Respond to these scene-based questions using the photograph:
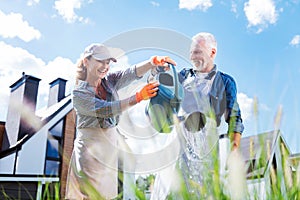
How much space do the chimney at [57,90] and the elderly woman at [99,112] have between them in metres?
8.85

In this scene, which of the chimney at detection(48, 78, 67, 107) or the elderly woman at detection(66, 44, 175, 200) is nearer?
the elderly woman at detection(66, 44, 175, 200)

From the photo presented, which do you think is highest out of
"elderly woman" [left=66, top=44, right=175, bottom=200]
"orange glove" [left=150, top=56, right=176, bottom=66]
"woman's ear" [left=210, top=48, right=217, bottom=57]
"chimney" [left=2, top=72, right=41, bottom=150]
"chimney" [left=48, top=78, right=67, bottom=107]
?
"chimney" [left=48, top=78, right=67, bottom=107]

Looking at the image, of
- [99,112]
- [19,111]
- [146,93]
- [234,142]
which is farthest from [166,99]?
[19,111]

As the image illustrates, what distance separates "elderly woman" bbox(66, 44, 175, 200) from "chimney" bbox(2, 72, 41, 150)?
302 inches

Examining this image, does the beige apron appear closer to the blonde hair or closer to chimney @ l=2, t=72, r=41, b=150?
the blonde hair

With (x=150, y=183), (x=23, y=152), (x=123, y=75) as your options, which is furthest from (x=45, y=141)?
(x=150, y=183)

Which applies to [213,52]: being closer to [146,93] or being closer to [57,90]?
[146,93]

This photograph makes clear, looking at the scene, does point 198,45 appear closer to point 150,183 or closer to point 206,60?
point 206,60

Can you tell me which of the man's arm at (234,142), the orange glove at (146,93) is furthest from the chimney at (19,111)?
the man's arm at (234,142)

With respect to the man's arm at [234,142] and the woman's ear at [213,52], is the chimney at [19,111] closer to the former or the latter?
the woman's ear at [213,52]

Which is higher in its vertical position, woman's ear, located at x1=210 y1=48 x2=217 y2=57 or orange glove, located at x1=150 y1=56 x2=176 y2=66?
woman's ear, located at x1=210 y1=48 x2=217 y2=57

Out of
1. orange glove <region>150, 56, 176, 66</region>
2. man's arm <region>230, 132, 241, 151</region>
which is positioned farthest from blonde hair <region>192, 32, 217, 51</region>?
man's arm <region>230, 132, 241, 151</region>

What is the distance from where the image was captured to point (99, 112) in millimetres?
1728

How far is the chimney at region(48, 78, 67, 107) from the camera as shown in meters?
10.6
